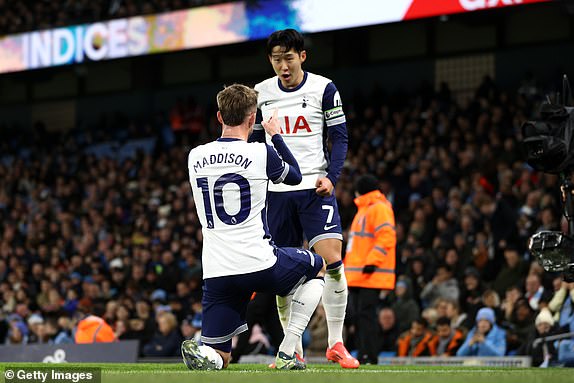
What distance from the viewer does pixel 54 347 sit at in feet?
37.3

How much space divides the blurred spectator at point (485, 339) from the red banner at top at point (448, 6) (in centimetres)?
551

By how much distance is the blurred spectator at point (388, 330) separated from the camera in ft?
42.8

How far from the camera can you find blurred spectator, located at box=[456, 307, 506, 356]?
11703mm

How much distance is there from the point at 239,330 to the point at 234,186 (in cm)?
93

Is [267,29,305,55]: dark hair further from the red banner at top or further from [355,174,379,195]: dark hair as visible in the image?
the red banner at top

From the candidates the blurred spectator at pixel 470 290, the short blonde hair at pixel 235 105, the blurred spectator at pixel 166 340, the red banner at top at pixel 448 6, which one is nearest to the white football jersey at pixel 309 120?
the short blonde hair at pixel 235 105

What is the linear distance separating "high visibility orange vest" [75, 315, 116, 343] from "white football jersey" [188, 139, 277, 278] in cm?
667

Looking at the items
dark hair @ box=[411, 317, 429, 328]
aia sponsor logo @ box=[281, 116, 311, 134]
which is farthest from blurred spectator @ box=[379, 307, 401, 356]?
aia sponsor logo @ box=[281, 116, 311, 134]

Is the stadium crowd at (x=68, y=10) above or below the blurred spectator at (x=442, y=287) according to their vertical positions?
above

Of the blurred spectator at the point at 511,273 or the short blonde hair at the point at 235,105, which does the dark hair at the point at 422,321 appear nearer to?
the blurred spectator at the point at 511,273

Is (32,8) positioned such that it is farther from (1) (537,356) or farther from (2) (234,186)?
(2) (234,186)

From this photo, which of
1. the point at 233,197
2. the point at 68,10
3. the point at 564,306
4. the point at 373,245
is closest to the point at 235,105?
the point at 233,197

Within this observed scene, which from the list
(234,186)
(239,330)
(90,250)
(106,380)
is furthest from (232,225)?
(90,250)

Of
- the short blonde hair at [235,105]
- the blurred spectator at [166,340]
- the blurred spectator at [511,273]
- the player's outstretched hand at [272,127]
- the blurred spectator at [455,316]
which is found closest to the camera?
the short blonde hair at [235,105]
